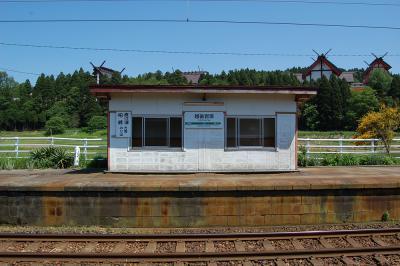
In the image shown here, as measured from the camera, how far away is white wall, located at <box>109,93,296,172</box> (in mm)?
14391

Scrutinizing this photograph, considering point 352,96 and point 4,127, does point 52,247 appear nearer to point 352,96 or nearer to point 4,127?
point 352,96

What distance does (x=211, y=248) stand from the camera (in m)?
8.88

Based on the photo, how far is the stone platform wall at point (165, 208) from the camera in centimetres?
1113

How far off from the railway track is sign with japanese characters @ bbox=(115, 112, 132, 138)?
213 inches

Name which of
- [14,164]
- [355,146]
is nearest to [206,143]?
[14,164]

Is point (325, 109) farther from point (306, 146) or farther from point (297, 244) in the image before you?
point (297, 244)

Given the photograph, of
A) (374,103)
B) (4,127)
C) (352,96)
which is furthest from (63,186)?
(4,127)

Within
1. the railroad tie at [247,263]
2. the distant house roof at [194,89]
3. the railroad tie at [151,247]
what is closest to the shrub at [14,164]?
the distant house roof at [194,89]

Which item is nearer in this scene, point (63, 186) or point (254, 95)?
point (63, 186)

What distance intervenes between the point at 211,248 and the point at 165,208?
8.51ft

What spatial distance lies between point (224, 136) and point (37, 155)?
7.96m

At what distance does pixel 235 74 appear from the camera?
9881 cm

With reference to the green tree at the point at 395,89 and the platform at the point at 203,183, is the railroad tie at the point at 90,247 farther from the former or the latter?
the green tree at the point at 395,89

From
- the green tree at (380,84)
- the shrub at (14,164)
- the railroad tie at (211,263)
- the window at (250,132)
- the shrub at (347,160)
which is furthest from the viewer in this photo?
the green tree at (380,84)
